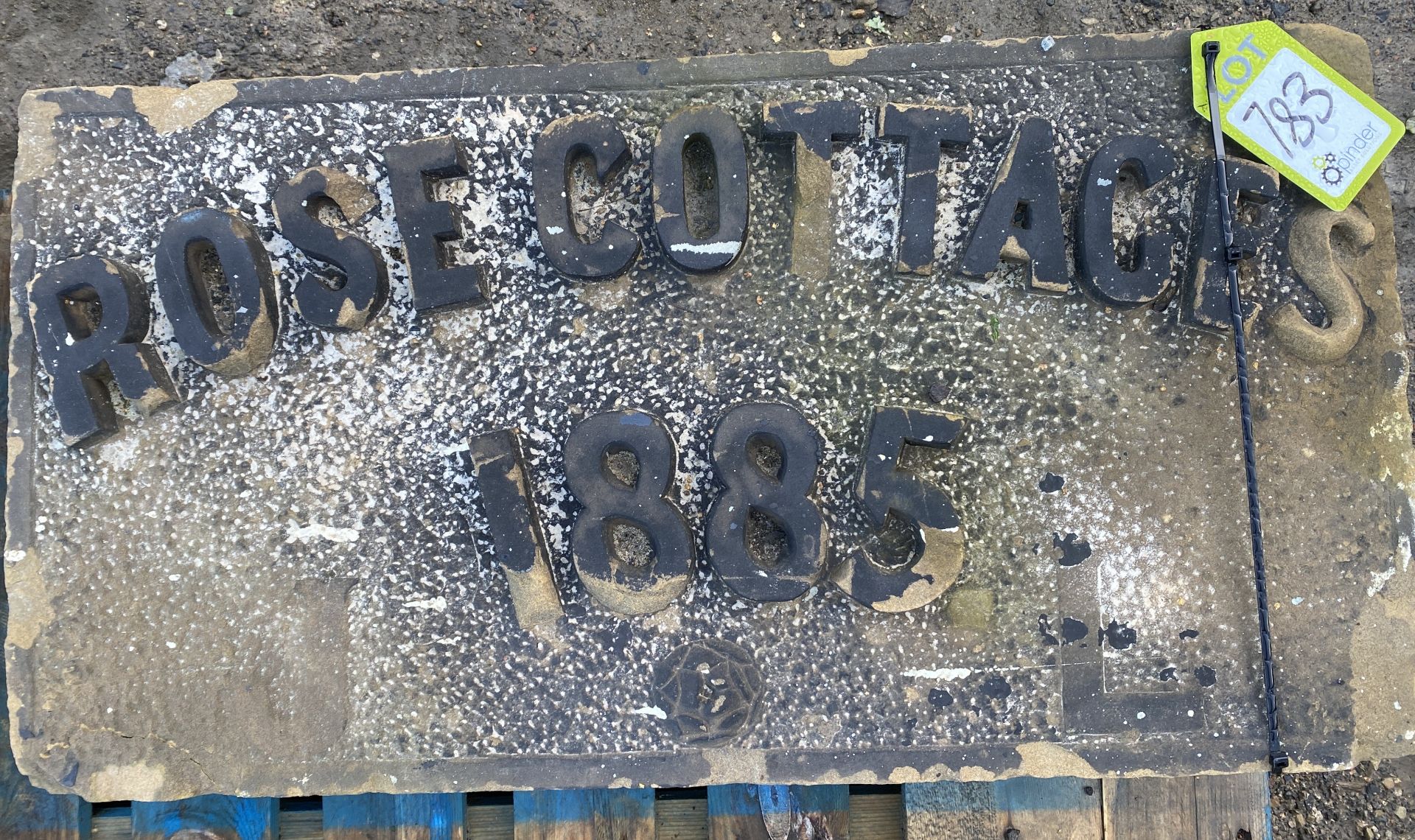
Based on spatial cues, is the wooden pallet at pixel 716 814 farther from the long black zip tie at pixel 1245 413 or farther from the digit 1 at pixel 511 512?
the digit 1 at pixel 511 512

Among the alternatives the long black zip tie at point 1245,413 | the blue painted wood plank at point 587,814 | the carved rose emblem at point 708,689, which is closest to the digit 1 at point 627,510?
the carved rose emblem at point 708,689

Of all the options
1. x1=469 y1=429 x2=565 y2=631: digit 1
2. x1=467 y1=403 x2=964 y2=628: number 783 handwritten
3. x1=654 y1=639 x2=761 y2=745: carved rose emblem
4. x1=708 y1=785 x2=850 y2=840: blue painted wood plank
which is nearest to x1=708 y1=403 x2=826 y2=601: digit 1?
x1=467 y1=403 x2=964 y2=628: number 783 handwritten

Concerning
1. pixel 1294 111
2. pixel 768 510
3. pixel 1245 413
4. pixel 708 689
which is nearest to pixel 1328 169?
pixel 1294 111

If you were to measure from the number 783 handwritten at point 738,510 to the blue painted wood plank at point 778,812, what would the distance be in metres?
0.45

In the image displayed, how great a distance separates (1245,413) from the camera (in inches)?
55.8

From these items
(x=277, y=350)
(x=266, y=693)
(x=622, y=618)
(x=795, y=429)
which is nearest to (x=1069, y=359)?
(x=795, y=429)

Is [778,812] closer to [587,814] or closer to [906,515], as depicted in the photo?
[587,814]

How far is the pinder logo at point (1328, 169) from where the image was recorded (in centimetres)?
144

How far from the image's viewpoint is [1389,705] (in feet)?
4.74

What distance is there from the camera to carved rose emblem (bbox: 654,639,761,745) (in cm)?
146

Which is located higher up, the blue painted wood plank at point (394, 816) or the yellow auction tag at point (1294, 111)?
the yellow auction tag at point (1294, 111)

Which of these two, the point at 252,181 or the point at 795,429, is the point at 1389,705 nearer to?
the point at 795,429

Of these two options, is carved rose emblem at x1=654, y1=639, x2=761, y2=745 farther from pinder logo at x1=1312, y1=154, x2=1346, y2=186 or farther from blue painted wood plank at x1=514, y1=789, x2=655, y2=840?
pinder logo at x1=1312, y1=154, x2=1346, y2=186

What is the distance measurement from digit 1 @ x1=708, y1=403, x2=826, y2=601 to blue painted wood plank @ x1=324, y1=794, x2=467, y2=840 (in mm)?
753
